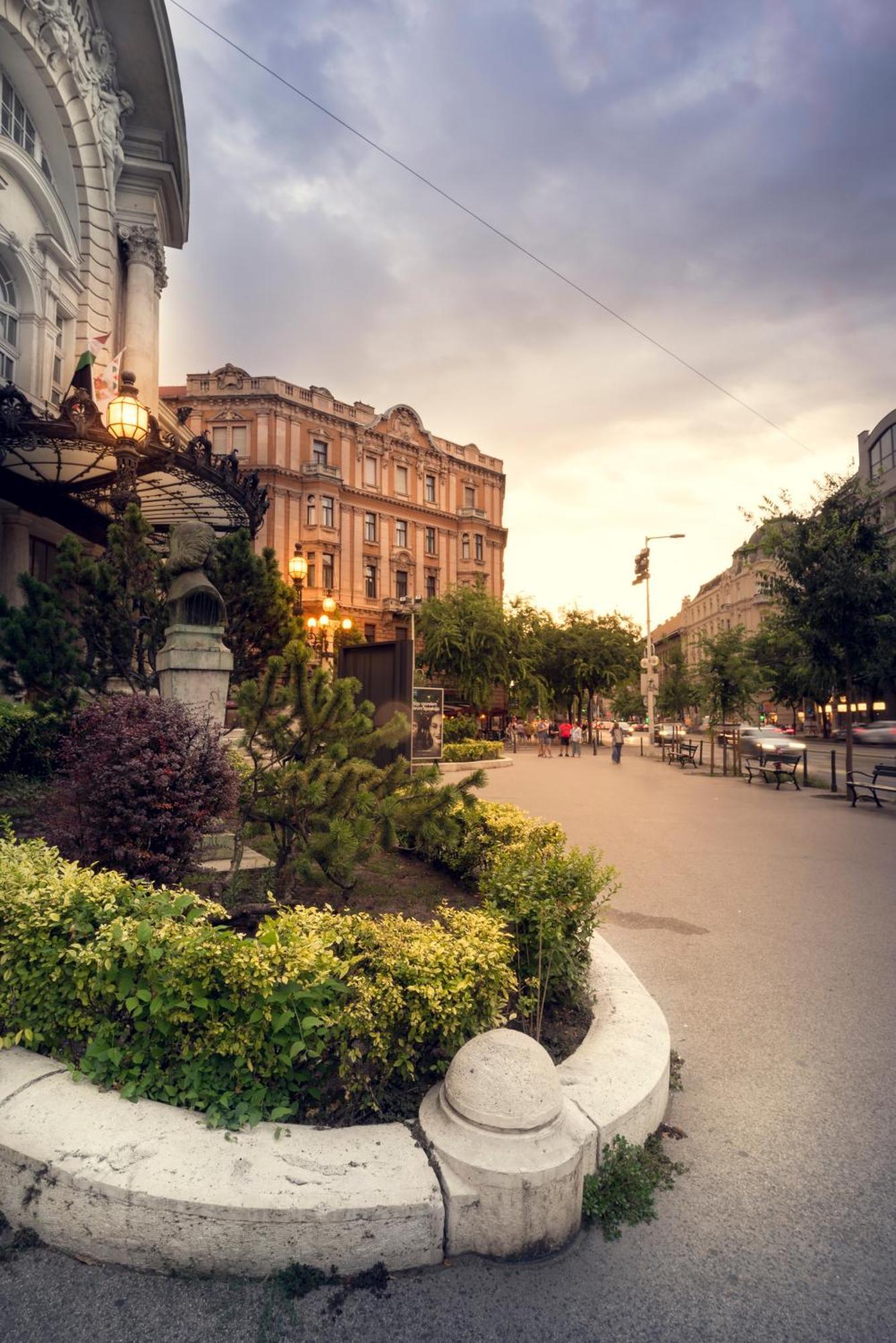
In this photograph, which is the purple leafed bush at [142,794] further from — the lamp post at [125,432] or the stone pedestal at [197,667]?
the lamp post at [125,432]

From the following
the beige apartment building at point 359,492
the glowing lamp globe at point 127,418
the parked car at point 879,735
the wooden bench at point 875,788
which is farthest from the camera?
the beige apartment building at point 359,492

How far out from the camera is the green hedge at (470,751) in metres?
23.9

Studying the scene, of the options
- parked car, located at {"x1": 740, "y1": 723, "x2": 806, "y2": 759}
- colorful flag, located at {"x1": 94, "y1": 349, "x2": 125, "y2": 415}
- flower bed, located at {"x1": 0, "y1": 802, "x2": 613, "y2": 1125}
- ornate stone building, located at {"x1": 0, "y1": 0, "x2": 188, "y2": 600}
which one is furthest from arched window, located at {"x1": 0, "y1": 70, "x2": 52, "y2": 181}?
parked car, located at {"x1": 740, "y1": 723, "x2": 806, "y2": 759}

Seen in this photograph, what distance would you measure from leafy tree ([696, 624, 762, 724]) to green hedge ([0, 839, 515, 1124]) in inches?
894

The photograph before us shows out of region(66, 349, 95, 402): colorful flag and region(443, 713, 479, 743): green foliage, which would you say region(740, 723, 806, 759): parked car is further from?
region(66, 349, 95, 402): colorful flag

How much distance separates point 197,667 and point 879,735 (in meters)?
38.4

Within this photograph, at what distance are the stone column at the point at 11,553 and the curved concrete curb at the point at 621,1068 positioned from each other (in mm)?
18691

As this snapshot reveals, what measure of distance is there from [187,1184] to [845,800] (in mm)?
16041

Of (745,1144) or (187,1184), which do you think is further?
(745,1144)

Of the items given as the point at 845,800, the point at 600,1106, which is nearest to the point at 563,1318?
the point at 600,1106

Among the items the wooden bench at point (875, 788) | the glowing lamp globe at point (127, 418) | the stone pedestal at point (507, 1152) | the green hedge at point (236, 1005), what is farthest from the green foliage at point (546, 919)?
the wooden bench at point (875, 788)

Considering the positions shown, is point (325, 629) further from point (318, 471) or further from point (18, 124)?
point (318, 471)

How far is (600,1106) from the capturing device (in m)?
2.79

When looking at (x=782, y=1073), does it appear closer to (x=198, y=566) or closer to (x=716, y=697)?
(x=198, y=566)
